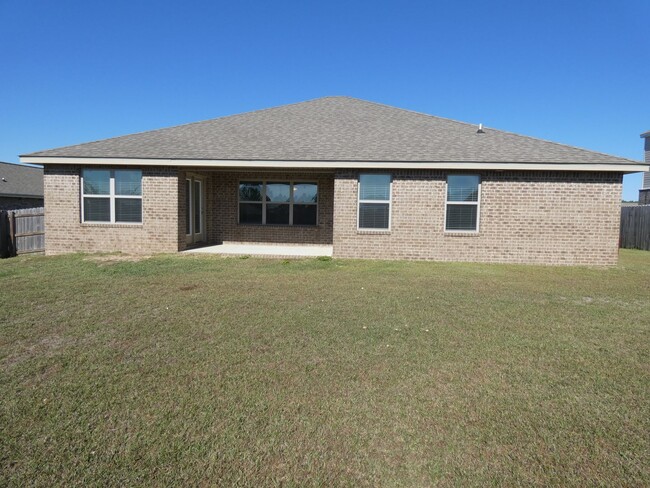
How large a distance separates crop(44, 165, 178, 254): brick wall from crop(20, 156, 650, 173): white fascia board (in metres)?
0.40

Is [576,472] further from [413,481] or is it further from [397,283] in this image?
[397,283]

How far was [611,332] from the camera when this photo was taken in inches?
204

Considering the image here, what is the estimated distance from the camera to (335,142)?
12.9m

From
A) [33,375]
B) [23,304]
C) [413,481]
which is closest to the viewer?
[413,481]

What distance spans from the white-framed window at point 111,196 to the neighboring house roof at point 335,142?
63cm

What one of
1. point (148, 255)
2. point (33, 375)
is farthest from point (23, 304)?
point (148, 255)

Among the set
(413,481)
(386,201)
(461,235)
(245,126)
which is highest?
(245,126)

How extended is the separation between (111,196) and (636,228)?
2000cm

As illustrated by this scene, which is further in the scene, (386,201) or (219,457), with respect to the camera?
(386,201)

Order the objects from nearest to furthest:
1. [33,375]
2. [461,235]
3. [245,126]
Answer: [33,375], [461,235], [245,126]

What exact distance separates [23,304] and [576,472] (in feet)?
22.8

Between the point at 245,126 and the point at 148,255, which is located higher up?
the point at 245,126

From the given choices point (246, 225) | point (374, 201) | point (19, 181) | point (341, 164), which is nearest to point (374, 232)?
point (374, 201)

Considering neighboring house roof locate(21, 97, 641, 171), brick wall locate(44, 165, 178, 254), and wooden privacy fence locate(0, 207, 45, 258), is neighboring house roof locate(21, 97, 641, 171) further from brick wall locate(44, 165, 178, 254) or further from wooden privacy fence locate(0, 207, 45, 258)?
wooden privacy fence locate(0, 207, 45, 258)
